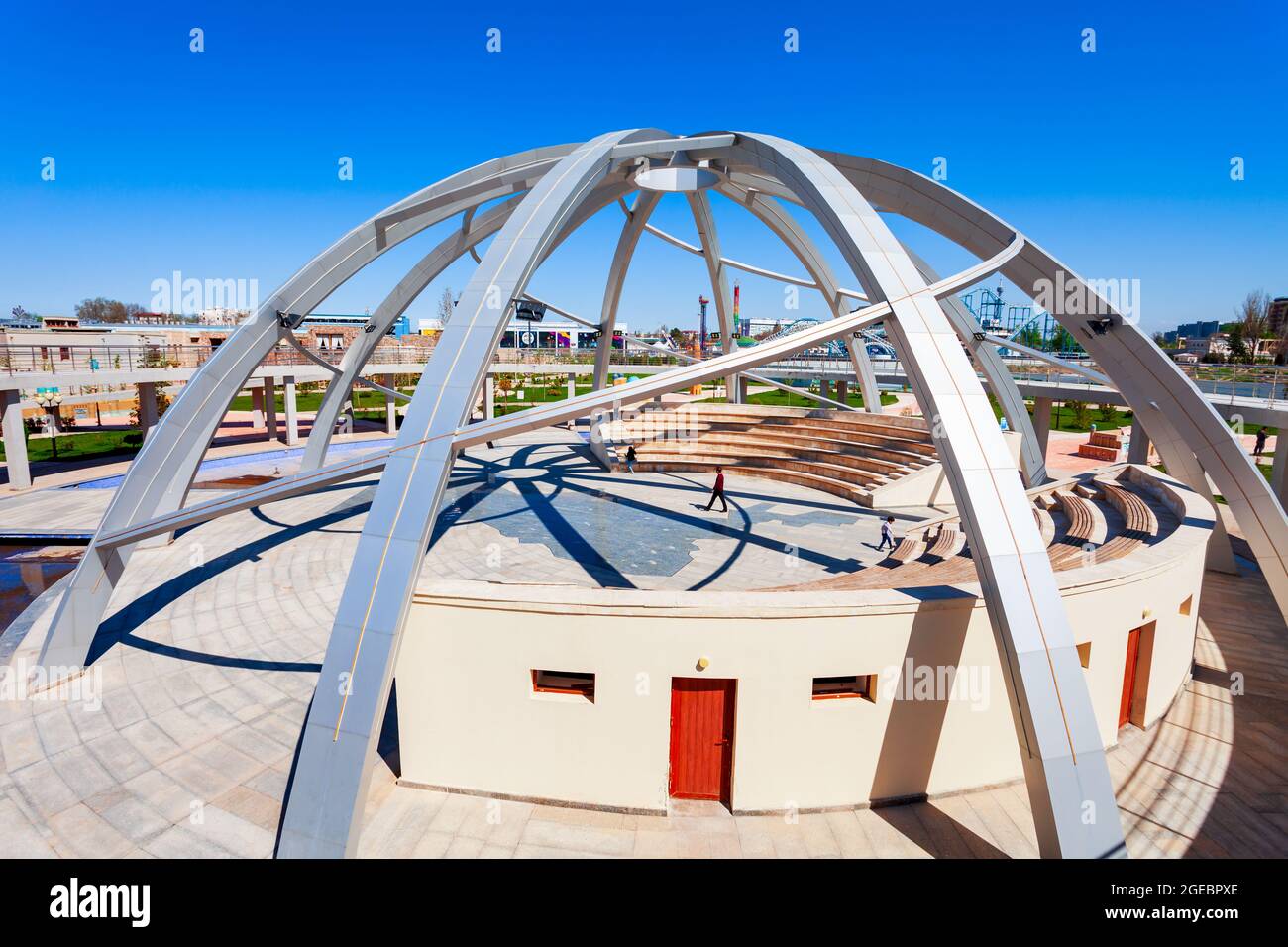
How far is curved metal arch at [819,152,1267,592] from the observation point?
11.0 metres

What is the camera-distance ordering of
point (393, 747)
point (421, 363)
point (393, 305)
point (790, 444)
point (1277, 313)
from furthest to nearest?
1. point (1277, 313)
2. point (421, 363)
3. point (790, 444)
4. point (393, 305)
5. point (393, 747)

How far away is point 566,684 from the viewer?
292 inches

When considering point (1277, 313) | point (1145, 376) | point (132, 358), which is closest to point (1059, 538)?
point (1145, 376)

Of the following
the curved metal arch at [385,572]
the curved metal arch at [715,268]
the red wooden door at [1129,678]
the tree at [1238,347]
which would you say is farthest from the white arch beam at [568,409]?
the tree at [1238,347]

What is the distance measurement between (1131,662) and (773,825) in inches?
241

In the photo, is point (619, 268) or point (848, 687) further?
point (619, 268)

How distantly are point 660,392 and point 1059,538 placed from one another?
422 inches

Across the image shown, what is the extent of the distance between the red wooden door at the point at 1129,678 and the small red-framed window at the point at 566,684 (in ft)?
24.6

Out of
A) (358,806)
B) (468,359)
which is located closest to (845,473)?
(468,359)

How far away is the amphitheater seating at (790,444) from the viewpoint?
21719 mm

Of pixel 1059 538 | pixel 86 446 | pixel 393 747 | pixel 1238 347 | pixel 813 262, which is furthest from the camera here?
pixel 1238 347

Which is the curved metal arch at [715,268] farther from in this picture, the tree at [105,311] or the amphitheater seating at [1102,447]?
the tree at [105,311]

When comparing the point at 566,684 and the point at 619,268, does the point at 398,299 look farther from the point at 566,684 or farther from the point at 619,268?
the point at 566,684

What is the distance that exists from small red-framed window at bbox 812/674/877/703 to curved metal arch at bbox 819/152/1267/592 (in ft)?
27.6
